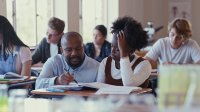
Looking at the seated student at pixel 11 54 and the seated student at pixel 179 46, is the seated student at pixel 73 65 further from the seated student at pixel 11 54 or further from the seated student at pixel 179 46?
the seated student at pixel 179 46

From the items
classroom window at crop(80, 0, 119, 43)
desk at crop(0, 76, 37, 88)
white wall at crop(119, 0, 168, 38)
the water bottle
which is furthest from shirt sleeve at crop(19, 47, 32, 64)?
white wall at crop(119, 0, 168, 38)

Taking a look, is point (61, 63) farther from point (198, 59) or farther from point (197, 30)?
point (197, 30)

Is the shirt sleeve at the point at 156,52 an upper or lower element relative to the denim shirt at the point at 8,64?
upper

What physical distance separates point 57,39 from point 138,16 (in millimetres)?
4233

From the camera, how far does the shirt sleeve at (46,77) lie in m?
3.12

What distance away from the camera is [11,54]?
13.3 feet

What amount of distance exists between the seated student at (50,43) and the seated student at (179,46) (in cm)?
134

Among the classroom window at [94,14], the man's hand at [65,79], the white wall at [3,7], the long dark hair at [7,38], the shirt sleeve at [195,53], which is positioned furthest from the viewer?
the classroom window at [94,14]

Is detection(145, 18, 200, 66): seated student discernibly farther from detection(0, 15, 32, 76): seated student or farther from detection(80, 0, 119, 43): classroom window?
detection(80, 0, 119, 43): classroom window

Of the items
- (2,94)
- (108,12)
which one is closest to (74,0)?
(108,12)

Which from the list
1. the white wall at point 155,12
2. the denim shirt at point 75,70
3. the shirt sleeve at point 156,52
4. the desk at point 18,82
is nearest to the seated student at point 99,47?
the shirt sleeve at point 156,52

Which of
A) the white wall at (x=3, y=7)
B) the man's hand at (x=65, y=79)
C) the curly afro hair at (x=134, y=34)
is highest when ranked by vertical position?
the white wall at (x=3, y=7)

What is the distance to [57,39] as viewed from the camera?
5168mm

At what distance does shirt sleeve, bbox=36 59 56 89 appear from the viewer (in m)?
3.12
